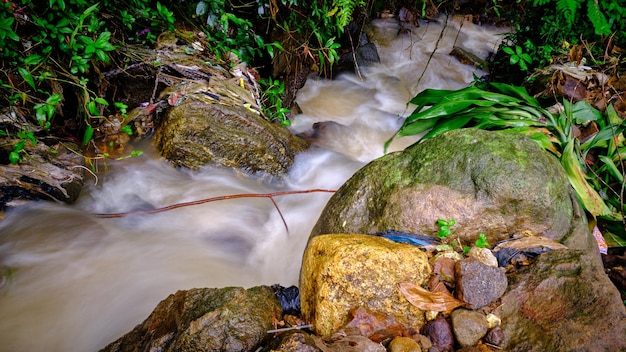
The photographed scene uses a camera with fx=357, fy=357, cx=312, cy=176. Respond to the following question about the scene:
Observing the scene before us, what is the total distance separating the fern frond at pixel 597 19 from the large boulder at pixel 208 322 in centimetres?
408

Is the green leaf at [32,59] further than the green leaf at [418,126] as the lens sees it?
No

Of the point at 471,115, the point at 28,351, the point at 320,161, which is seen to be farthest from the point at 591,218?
the point at 28,351

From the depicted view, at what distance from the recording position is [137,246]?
2.74 meters

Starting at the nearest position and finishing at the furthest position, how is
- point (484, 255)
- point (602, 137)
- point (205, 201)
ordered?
point (484, 255), point (602, 137), point (205, 201)

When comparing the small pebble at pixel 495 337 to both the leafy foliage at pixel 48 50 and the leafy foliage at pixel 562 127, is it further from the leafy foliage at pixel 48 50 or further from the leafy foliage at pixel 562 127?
the leafy foliage at pixel 48 50

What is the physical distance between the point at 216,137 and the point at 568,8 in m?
3.69

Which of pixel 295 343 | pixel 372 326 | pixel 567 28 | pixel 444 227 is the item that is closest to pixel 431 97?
pixel 567 28

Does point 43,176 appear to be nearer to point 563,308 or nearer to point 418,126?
point 418,126

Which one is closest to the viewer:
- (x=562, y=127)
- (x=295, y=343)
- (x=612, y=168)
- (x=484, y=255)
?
(x=295, y=343)

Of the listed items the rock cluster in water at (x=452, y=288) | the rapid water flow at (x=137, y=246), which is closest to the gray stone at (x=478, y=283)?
the rock cluster in water at (x=452, y=288)

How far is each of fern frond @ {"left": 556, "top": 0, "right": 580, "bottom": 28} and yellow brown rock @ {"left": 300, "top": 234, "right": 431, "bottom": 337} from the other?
3.46 m

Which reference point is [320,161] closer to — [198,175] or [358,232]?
[198,175]

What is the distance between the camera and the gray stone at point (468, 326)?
1.39 meters

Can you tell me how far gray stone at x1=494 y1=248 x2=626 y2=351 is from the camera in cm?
130
